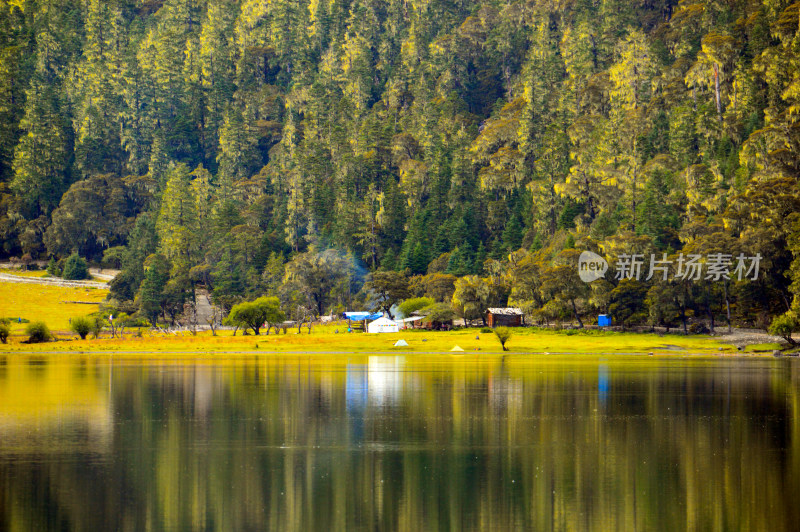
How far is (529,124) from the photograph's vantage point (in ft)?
577

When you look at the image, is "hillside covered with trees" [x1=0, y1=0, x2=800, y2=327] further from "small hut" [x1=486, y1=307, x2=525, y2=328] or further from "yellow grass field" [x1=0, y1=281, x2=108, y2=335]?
"yellow grass field" [x1=0, y1=281, x2=108, y2=335]

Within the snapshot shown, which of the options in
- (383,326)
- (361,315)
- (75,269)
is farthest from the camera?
(75,269)

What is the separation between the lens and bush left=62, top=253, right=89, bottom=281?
19100 centimetres

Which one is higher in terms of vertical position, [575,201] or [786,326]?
[575,201]

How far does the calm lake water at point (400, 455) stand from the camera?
2217 centimetres

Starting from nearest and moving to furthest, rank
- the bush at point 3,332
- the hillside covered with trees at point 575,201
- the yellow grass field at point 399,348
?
1. the yellow grass field at point 399,348
2. the hillside covered with trees at point 575,201
3. the bush at point 3,332

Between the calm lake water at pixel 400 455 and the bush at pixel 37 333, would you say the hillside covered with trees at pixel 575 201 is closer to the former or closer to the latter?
the bush at pixel 37 333

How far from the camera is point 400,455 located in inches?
1191

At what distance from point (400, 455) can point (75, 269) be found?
176 meters

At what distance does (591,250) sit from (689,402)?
74746 mm

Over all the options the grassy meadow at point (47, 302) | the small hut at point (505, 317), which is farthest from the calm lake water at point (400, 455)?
the grassy meadow at point (47, 302)

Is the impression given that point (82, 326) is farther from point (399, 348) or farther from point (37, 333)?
point (399, 348)

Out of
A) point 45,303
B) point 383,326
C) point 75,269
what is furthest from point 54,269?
point 383,326

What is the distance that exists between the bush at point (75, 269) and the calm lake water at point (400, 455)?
462 ft
